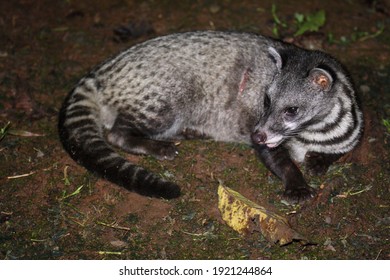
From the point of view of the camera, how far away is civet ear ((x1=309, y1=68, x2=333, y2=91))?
17.2 feet

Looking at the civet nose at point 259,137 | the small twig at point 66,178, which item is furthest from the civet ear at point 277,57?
the small twig at point 66,178

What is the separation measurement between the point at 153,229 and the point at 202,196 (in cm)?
65

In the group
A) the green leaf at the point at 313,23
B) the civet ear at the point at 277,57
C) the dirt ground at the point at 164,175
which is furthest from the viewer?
the green leaf at the point at 313,23

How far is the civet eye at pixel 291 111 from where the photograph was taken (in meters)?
5.39

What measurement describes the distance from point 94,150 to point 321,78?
7.87 ft

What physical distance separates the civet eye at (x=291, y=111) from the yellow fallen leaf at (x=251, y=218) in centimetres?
95

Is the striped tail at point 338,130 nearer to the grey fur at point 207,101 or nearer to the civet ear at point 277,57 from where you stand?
the grey fur at point 207,101

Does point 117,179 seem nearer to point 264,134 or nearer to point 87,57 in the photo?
point 264,134

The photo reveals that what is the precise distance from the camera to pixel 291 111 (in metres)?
5.41

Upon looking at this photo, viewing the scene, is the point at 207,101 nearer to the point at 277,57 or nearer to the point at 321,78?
the point at 277,57

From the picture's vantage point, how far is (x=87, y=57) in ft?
24.5

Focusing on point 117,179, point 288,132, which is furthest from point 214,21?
point 117,179

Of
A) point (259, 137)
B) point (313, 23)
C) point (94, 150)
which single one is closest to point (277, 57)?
point (259, 137)

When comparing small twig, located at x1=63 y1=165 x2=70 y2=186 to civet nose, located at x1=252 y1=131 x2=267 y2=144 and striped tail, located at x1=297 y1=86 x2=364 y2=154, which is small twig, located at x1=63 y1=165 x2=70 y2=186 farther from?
striped tail, located at x1=297 y1=86 x2=364 y2=154
